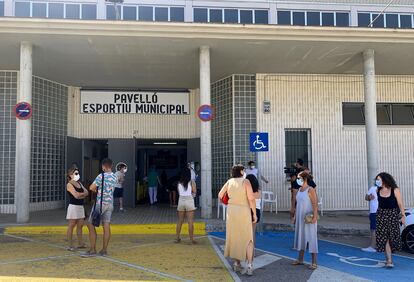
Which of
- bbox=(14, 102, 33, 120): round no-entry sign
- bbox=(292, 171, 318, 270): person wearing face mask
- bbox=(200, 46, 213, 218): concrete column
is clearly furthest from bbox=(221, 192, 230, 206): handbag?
bbox=(14, 102, 33, 120): round no-entry sign

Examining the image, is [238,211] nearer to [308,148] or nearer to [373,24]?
[308,148]

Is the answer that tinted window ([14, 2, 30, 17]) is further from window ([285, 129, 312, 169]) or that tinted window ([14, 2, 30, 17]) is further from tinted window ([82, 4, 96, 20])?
window ([285, 129, 312, 169])

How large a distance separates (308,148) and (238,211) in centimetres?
859

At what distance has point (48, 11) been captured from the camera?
1588 cm

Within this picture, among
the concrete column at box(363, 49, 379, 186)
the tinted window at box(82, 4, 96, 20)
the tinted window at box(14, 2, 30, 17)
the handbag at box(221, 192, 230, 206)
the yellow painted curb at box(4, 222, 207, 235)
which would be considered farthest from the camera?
the tinted window at box(82, 4, 96, 20)

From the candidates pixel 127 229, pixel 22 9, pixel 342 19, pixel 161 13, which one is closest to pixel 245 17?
pixel 161 13

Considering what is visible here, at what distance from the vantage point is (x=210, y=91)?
14.4 m

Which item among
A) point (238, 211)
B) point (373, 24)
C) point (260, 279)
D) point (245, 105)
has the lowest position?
point (260, 279)

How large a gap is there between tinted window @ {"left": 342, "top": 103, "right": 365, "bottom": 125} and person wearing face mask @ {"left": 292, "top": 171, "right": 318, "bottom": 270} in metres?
8.30

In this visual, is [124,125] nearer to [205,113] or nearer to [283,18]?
[205,113]

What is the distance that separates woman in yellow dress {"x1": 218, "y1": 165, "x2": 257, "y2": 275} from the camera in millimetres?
6566

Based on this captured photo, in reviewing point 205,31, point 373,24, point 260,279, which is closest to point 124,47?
point 205,31

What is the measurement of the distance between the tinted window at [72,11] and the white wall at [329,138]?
7.29 m

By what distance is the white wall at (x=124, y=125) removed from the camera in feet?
52.0
